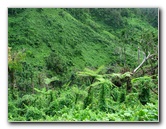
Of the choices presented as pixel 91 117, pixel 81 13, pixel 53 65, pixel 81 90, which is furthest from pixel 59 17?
pixel 91 117

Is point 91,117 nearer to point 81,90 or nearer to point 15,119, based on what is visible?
point 81,90

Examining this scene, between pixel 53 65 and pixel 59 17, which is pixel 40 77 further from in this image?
pixel 59 17

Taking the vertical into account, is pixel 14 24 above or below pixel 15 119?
above

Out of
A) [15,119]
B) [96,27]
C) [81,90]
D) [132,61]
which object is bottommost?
[15,119]

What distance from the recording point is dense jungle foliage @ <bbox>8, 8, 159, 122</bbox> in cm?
545

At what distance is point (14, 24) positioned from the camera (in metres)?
5.53

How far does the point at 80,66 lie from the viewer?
5516mm

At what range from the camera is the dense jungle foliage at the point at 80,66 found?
545 centimetres

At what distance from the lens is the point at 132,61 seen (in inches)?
219

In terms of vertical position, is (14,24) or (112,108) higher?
(14,24)
